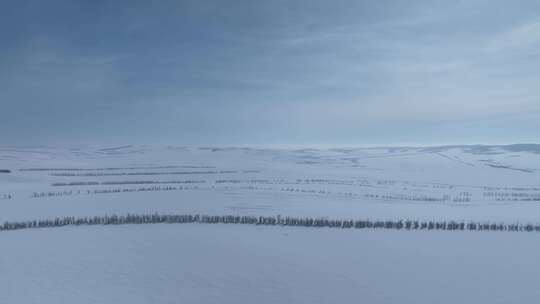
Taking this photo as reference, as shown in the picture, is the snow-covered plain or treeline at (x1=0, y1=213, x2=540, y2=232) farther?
treeline at (x1=0, y1=213, x2=540, y2=232)

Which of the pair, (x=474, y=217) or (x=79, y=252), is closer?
(x=79, y=252)

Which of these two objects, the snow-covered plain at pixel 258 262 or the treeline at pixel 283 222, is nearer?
the snow-covered plain at pixel 258 262

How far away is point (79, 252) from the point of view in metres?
14.4

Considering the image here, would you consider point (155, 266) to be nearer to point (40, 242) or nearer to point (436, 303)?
point (40, 242)

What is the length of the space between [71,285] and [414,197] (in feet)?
99.6

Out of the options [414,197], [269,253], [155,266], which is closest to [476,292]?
[269,253]

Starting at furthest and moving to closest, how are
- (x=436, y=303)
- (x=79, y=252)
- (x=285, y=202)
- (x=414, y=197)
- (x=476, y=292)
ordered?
1. (x=414, y=197)
2. (x=285, y=202)
3. (x=79, y=252)
4. (x=476, y=292)
5. (x=436, y=303)

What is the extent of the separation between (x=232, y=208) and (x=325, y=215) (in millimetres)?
6121

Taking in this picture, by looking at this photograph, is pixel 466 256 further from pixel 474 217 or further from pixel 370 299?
pixel 474 217

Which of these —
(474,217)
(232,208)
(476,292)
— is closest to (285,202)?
(232,208)

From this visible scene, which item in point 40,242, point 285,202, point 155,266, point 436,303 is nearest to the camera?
point 436,303

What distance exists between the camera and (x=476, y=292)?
37.5ft

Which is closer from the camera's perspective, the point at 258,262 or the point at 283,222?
the point at 258,262

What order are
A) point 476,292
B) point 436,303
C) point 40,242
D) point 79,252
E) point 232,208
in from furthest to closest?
1. point 232,208
2. point 40,242
3. point 79,252
4. point 476,292
5. point 436,303
